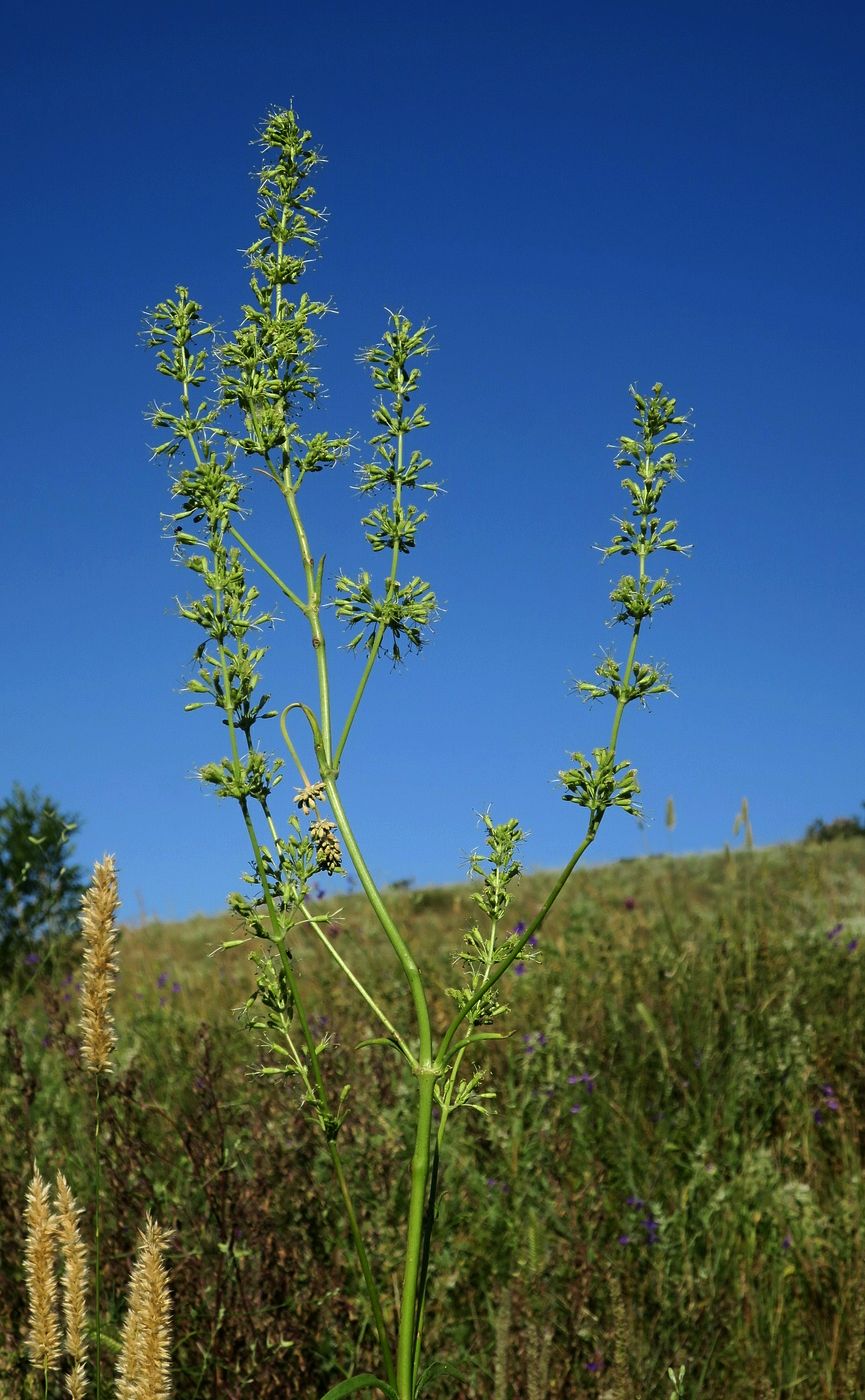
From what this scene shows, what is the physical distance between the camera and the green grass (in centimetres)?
358

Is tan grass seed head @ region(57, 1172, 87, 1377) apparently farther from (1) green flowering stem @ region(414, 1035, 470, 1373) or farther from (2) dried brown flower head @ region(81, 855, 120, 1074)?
(1) green flowering stem @ region(414, 1035, 470, 1373)

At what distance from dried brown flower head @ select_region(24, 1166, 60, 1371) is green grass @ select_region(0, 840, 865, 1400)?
1.08 metres

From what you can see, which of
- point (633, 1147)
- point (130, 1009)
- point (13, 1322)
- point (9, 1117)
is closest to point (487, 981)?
point (13, 1322)

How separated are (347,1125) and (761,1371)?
169 cm

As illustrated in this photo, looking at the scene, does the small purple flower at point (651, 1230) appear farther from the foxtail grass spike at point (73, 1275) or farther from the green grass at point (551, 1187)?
the foxtail grass spike at point (73, 1275)

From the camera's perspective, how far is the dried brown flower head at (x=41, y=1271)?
81.5 inches

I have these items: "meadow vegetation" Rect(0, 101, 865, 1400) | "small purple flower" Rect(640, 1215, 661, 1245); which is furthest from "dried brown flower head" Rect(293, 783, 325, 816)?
"small purple flower" Rect(640, 1215, 661, 1245)

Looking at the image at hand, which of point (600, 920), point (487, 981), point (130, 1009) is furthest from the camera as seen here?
point (600, 920)

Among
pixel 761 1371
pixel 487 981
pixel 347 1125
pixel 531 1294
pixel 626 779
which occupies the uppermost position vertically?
pixel 626 779

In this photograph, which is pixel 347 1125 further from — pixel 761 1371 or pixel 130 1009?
pixel 130 1009

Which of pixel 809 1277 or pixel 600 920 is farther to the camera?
pixel 600 920

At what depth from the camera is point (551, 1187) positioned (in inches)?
171

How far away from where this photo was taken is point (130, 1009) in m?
9.16

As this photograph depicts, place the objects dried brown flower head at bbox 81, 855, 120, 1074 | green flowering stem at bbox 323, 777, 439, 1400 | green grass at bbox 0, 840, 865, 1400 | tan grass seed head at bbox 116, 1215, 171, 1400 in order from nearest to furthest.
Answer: tan grass seed head at bbox 116, 1215, 171, 1400 → green flowering stem at bbox 323, 777, 439, 1400 → dried brown flower head at bbox 81, 855, 120, 1074 → green grass at bbox 0, 840, 865, 1400
